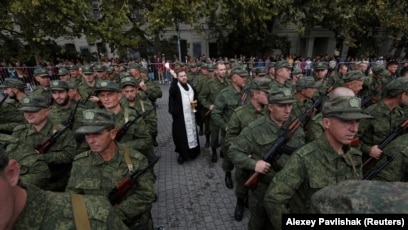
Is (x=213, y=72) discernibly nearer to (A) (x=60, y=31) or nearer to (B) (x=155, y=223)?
(B) (x=155, y=223)

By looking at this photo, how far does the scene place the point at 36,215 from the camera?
4.81 ft

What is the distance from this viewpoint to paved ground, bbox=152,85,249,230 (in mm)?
4355

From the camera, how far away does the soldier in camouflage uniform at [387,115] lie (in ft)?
11.9

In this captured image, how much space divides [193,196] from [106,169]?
8.95 feet

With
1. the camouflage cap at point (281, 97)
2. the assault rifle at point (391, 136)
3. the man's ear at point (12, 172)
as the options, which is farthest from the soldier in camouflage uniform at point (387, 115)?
the man's ear at point (12, 172)

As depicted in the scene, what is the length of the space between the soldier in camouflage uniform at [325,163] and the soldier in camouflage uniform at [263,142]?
779 millimetres

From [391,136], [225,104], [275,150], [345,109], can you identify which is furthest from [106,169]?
[391,136]

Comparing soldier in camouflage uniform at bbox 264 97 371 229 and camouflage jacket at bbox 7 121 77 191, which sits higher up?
soldier in camouflage uniform at bbox 264 97 371 229

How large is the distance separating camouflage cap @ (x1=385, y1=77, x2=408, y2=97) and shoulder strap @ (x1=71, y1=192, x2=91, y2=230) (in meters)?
4.04

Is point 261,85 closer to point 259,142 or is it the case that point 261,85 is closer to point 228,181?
point 259,142

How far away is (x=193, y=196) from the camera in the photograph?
507cm

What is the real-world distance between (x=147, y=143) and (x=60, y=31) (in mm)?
14601

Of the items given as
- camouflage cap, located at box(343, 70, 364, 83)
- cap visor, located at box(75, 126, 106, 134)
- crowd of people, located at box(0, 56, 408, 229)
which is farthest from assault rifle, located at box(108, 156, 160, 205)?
camouflage cap, located at box(343, 70, 364, 83)

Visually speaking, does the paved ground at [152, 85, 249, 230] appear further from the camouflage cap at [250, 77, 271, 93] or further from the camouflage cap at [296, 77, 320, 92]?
the camouflage cap at [296, 77, 320, 92]
